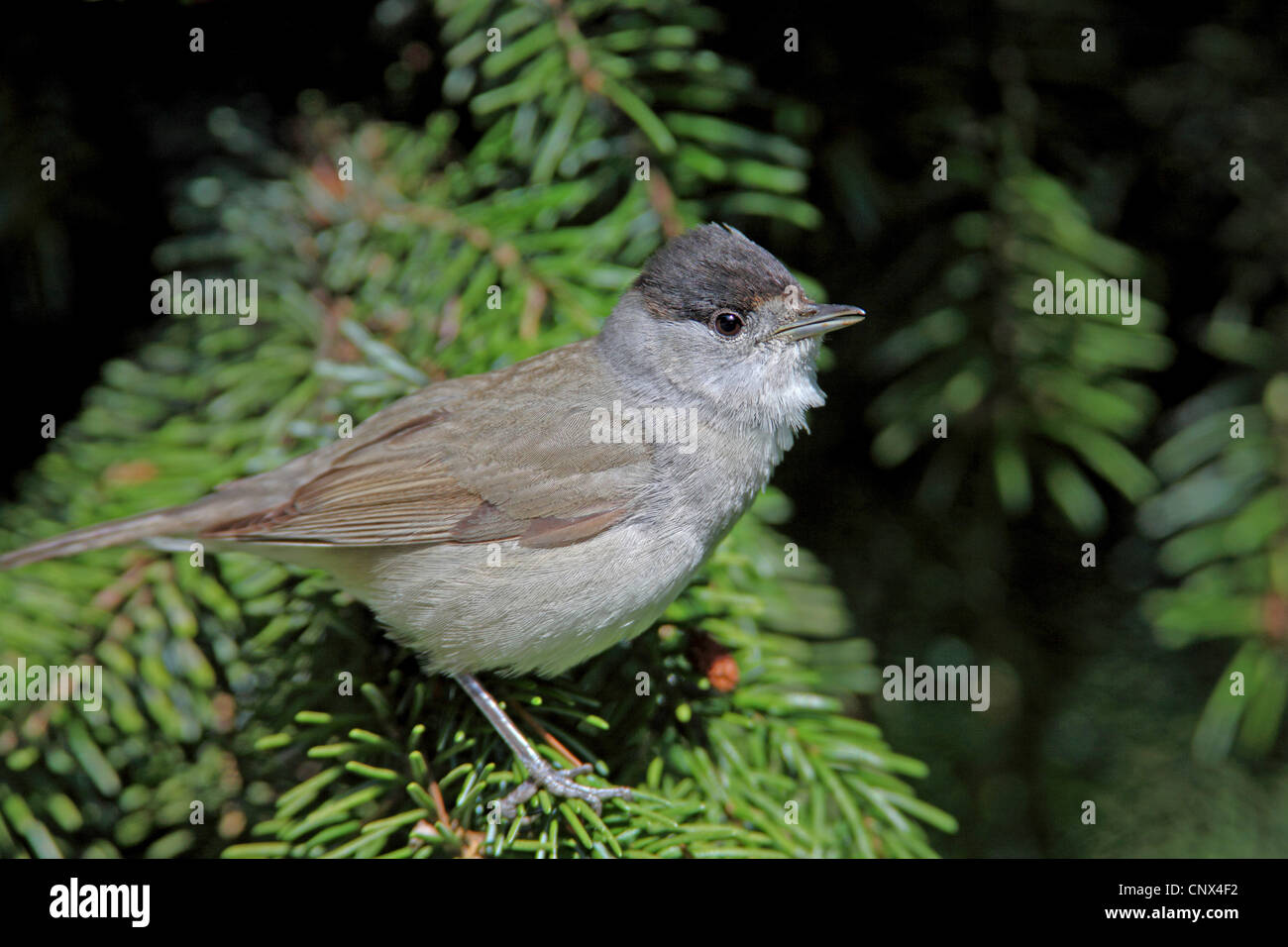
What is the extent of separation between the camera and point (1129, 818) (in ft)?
9.97

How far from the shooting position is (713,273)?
263 cm

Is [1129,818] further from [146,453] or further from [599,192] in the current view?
[146,453]

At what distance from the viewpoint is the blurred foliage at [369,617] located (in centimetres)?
221

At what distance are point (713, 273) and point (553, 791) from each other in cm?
129

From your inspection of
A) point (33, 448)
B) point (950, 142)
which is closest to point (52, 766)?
point (33, 448)

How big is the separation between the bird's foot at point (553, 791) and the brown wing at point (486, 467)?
58 centimetres

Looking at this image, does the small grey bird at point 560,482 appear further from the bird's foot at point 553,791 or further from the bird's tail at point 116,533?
the bird's foot at point 553,791

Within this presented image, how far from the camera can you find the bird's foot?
7.06ft

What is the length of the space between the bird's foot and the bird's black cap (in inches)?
46.8

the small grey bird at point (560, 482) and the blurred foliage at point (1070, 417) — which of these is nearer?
the small grey bird at point (560, 482)
